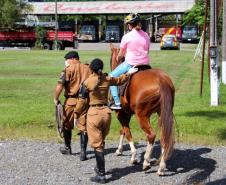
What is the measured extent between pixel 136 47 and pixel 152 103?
1.27m

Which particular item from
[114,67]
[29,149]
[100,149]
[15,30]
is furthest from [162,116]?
[15,30]

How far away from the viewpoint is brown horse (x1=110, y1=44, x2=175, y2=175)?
328 inches

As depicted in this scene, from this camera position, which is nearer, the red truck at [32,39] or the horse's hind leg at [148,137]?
the horse's hind leg at [148,137]

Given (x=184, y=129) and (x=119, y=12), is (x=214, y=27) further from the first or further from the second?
(x=119, y=12)

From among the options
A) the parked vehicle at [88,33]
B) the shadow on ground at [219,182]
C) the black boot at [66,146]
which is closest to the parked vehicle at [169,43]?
the parked vehicle at [88,33]

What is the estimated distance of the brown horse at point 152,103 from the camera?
8320 mm

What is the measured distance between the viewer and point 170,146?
27.3 feet

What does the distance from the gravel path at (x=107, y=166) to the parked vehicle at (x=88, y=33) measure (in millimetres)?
77643

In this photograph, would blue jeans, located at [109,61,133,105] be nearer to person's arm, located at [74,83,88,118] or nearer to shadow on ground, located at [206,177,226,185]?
person's arm, located at [74,83,88,118]

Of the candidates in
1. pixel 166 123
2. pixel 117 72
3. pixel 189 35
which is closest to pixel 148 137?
pixel 166 123

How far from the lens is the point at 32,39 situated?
61.5m

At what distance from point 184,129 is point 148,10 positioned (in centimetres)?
7370

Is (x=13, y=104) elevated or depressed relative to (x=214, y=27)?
depressed

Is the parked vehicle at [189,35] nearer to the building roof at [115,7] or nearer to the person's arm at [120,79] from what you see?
the building roof at [115,7]
